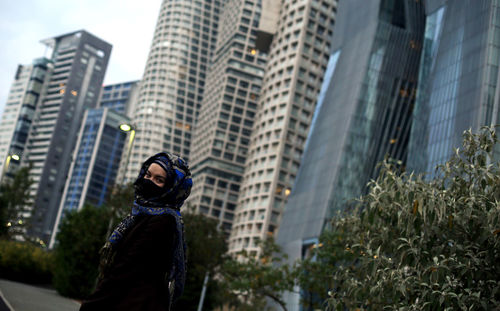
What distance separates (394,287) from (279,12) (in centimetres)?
9148

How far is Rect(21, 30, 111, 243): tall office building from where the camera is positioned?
602 feet

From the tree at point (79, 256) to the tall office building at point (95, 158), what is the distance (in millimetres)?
143213

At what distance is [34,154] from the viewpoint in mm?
188500

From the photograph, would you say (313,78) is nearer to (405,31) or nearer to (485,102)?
(405,31)

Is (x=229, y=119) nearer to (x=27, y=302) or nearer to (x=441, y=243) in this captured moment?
(x=27, y=302)

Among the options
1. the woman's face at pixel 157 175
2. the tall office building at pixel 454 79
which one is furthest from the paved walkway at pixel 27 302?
the tall office building at pixel 454 79

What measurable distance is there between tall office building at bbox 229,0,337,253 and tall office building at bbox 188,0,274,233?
14933 millimetres

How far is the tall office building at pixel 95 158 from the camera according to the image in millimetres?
171750

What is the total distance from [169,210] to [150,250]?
320mm

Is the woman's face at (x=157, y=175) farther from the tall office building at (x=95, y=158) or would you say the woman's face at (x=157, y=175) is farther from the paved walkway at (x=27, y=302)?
the tall office building at (x=95, y=158)

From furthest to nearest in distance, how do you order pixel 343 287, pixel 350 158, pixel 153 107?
pixel 153 107
pixel 350 158
pixel 343 287

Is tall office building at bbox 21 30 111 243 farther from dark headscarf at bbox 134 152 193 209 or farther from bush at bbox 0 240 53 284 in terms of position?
dark headscarf at bbox 134 152 193 209

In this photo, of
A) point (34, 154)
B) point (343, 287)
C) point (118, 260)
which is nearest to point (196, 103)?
point (34, 154)

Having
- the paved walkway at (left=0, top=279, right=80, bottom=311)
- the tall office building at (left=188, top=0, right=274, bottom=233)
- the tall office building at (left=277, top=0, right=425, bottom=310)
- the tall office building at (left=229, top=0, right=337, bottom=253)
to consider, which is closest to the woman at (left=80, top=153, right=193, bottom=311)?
the paved walkway at (left=0, top=279, right=80, bottom=311)
